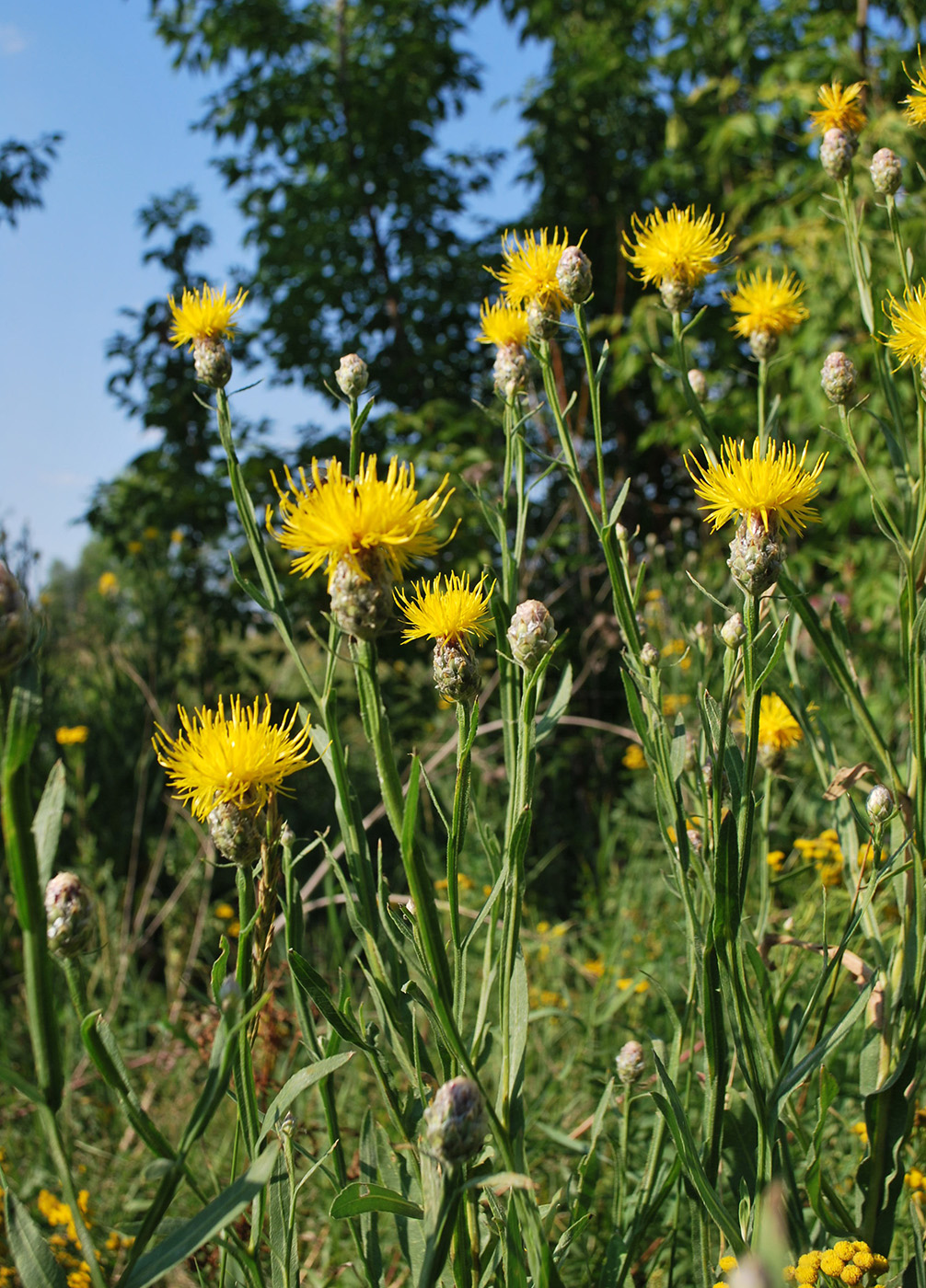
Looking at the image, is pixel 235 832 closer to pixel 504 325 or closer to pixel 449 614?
pixel 449 614

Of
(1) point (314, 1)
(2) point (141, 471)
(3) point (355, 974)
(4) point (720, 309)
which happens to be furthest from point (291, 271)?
(3) point (355, 974)

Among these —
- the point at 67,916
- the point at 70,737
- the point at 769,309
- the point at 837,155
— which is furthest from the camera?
the point at 70,737

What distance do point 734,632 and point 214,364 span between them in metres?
0.82

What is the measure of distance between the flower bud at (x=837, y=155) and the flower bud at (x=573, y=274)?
65 cm

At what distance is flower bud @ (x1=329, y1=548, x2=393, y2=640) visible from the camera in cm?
90

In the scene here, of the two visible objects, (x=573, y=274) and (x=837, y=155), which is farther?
(x=837, y=155)

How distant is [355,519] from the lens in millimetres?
934

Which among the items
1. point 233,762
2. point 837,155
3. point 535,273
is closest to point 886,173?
point 837,155

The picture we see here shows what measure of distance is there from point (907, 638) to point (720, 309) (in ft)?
14.2

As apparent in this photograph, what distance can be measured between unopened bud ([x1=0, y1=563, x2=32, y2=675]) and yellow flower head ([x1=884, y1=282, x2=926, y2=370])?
1.18 m

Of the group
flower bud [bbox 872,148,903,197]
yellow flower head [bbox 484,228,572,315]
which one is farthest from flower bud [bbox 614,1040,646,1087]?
flower bud [bbox 872,148,903,197]

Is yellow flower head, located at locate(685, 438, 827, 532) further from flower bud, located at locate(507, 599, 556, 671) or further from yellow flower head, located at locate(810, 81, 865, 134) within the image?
yellow flower head, located at locate(810, 81, 865, 134)

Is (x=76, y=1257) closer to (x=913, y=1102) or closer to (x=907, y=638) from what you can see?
(x=913, y=1102)

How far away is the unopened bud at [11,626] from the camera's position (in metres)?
0.75
